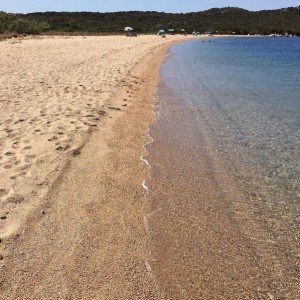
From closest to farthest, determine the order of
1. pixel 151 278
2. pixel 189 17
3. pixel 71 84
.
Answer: pixel 151 278 < pixel 71 84 < pixel 189 17

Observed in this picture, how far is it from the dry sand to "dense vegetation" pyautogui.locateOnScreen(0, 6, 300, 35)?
3465 inches

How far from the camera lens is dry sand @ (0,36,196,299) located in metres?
3.59

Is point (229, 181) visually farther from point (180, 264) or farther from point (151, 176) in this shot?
point (180, 264)

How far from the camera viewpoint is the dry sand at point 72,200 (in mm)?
3594

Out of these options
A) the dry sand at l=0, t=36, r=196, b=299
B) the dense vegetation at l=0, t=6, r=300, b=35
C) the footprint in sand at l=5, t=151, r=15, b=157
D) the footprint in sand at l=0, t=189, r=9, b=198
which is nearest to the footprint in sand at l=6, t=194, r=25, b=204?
the dry sand at l=0, t=36, r=196, b=299

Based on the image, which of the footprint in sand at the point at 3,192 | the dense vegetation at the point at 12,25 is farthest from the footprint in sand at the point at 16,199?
the dense vegetation at the point at 12,25

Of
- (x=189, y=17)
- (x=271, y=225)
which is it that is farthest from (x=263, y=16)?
(x=271, y=225)

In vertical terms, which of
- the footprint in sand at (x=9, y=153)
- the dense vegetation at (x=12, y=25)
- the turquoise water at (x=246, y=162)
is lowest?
the turquoise water at (x=246, y=162)

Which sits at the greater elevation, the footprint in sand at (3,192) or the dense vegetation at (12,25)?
the dense vegetation at (12,25)

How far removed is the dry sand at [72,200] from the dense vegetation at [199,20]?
289ft

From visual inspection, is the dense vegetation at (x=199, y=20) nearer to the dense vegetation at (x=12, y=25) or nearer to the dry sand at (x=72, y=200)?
the dense vegetation at (x=12, y=25)

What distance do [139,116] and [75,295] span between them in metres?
6.97

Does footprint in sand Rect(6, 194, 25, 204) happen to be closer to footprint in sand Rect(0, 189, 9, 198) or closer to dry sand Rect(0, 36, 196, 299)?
dry sand Rect(0, 36, 196, 299)

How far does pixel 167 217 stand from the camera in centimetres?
487
